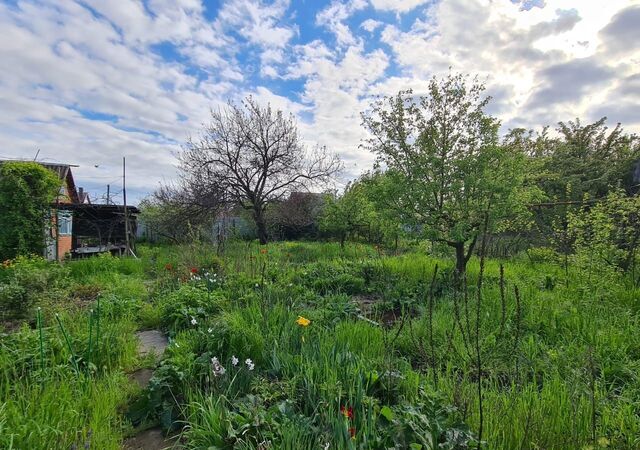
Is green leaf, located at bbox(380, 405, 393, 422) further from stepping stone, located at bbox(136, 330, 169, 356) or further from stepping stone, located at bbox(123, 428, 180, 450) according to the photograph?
stepping stone, located at bbox(136, 330, 169, 356)

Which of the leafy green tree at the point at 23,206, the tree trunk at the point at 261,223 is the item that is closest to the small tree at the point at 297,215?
the tree trunk at the point at 261,223

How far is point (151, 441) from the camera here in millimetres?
1984

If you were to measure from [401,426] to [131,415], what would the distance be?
181 cm

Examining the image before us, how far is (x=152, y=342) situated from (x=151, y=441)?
1.81 metres

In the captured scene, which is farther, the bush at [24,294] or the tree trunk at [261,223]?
the tree trunk at [261,223]

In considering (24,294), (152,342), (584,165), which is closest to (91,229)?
(24,294)

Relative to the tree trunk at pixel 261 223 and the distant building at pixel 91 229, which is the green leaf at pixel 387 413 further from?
the tree trunk at pixel 261 223

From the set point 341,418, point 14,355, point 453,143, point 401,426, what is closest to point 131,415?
point 14,355

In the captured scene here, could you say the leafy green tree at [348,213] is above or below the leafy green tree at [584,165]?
below

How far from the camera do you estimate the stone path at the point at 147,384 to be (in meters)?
1.94

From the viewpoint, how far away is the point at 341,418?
5.12ft

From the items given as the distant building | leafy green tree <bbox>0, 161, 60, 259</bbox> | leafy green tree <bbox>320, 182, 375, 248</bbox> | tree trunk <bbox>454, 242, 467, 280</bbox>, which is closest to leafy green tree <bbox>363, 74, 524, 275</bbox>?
tree trunk <bbox>454, 242, 467, 280</bbox>

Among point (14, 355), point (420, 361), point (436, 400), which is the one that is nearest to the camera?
point (436, 400)

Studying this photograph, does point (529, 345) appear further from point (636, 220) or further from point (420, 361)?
point (636, 220)
